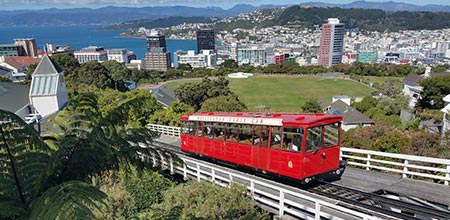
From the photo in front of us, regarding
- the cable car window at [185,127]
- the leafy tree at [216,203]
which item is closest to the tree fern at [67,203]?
the leafy tree at [216,203]

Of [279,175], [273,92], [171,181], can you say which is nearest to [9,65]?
[273,92]

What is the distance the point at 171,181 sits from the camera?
50.7ft

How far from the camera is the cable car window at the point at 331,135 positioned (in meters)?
10.7

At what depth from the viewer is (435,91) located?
150ft

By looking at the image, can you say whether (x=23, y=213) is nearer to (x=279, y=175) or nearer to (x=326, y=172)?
(x=279, y=175)

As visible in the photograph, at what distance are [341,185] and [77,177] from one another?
8.38 meters

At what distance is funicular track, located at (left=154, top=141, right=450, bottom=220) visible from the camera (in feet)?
27.3

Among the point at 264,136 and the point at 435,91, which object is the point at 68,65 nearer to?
the point at 264,136

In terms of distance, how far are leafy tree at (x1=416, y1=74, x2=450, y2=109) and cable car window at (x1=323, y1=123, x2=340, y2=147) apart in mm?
42326

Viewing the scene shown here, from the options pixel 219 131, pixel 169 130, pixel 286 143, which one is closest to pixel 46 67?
pixel 169 130

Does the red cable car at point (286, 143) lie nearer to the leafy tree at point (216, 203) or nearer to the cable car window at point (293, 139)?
the cable car window at point (293, 139)

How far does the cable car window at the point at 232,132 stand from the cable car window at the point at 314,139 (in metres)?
3.22

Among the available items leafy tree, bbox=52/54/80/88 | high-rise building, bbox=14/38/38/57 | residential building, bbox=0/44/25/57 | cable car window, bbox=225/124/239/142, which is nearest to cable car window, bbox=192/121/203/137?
cable car window, bbox=225/124/239/142

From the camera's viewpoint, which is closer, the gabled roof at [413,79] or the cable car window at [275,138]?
the cable car window at [275,138]
